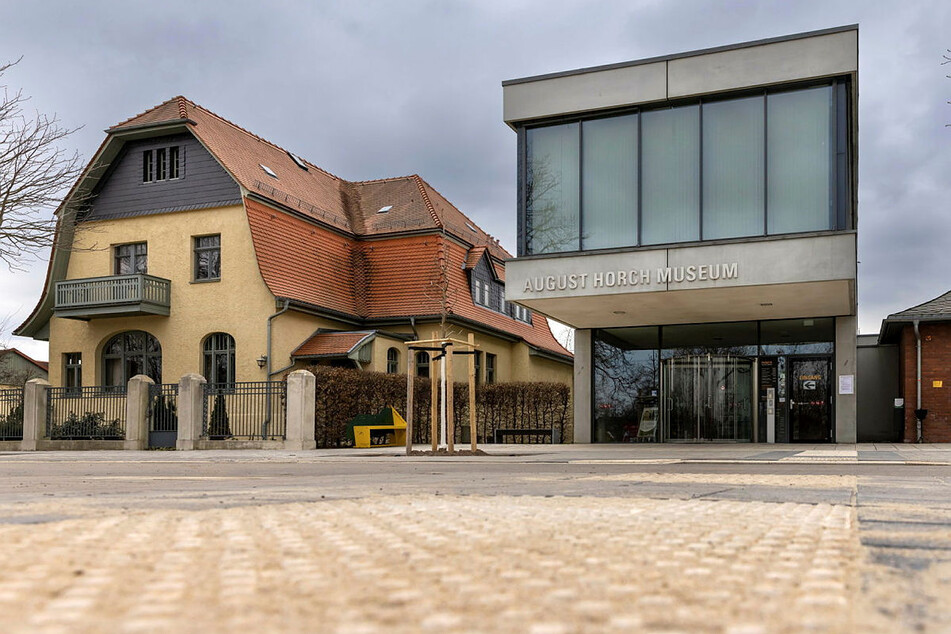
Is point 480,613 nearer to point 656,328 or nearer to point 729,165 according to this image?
point 729,165

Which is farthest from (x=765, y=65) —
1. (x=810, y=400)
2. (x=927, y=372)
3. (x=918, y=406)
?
(x=918, y=406)

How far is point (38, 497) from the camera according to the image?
22.0 ft

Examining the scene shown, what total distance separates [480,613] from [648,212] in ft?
60.8

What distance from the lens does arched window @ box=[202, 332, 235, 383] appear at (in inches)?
1140

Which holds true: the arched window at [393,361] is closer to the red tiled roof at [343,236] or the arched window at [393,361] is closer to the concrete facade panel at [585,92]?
the red tiled roof at [343,236]

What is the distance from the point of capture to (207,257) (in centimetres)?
2980

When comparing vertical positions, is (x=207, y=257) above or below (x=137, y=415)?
above

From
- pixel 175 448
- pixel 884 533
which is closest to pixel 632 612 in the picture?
pixel 884 533

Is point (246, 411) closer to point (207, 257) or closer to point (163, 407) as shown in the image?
point (163, 407)

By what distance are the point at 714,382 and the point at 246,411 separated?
11.5 metres

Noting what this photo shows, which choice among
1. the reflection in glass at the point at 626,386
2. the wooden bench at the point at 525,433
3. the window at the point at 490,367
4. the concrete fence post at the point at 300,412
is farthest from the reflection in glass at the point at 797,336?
the window at the point at 490,367

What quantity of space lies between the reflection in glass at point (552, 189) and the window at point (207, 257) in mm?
12177

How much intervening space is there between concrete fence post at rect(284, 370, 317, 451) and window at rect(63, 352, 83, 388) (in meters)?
11.6

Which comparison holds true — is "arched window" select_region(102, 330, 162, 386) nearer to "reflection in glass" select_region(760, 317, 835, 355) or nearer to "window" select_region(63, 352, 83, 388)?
"window" select_region(63, 352, 83, 388)
